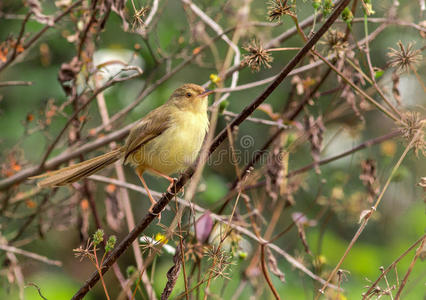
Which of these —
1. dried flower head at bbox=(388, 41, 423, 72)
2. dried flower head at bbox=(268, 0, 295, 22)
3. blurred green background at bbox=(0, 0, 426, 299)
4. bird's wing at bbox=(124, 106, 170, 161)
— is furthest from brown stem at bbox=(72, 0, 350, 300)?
blurred green background at bbox=(0, 0, 426, 299)

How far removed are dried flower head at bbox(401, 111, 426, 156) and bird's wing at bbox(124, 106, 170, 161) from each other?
2.03 meters

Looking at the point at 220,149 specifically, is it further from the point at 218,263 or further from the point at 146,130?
the point at 218,263

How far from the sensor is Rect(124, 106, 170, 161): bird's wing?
4254 mm

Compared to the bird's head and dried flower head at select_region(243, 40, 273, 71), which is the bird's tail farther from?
dried flower head at select_region(243, 40, 273, 71)

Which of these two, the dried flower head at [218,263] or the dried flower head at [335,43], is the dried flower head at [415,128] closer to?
the dried flower head at [335,43]

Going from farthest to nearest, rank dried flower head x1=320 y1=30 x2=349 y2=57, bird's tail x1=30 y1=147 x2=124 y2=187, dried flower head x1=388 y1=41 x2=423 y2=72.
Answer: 1. bird's tail x1=30 y1=147 x2=124 y2=187
2. dried flower head x1=320 y1=30 x2=349 y2=57
3. dried flower head x1=388 y1=41 x2=423 y2=72

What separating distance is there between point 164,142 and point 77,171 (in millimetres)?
719

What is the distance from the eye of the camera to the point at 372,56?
6480 millimetres

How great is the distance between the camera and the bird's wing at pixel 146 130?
167 inches

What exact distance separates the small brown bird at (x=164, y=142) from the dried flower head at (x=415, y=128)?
1.71m

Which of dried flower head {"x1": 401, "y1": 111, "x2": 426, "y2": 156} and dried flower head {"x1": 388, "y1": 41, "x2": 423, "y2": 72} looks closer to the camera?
dried flower head {"x1": 401, "y1": 111, "x2": 426, "y2": 156}

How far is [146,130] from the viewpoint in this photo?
4262mm

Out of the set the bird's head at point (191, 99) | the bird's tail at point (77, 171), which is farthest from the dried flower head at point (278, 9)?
the bird's tail at point (77, 171)

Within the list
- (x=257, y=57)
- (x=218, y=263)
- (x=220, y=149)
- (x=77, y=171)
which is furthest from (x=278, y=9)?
(x=220, y=149)
